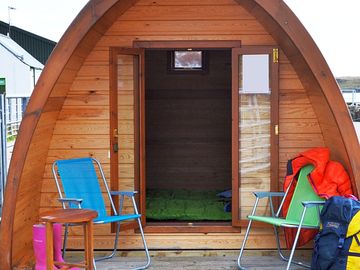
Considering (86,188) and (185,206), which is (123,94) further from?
(185,206)

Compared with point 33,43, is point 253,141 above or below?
below

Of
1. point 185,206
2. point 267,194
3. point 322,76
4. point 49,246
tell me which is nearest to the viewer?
point 49,246

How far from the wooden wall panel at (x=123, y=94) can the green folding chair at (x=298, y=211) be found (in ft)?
1.09

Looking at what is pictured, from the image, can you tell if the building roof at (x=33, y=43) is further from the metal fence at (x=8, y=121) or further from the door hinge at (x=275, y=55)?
the door hinge at (x=275, y=55)

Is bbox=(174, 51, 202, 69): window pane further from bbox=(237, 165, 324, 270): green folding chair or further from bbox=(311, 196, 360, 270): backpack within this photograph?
bbox=(311, 196, 360, 270): backpack

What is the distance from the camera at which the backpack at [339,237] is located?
4547 millimetres

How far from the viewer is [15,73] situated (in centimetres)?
1914

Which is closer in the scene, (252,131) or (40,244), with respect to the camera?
(40,244)

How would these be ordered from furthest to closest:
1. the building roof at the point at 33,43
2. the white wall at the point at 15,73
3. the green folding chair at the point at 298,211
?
the building roof at the point at 33,43 < the white wall at the point at 15,73 < the green folding chair at the point at 298,211

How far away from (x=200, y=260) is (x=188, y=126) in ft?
11.3

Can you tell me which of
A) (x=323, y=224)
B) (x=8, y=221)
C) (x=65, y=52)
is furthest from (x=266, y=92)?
(x=8, y=221)

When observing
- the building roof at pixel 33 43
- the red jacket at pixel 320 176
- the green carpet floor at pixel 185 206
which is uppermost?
the building roof at pixel 33 43

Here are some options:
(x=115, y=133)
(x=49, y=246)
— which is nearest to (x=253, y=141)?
(x=115, y=133)

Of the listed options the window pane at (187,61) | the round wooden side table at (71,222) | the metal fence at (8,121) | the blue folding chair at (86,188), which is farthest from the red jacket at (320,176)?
the window pane at (187,61)
